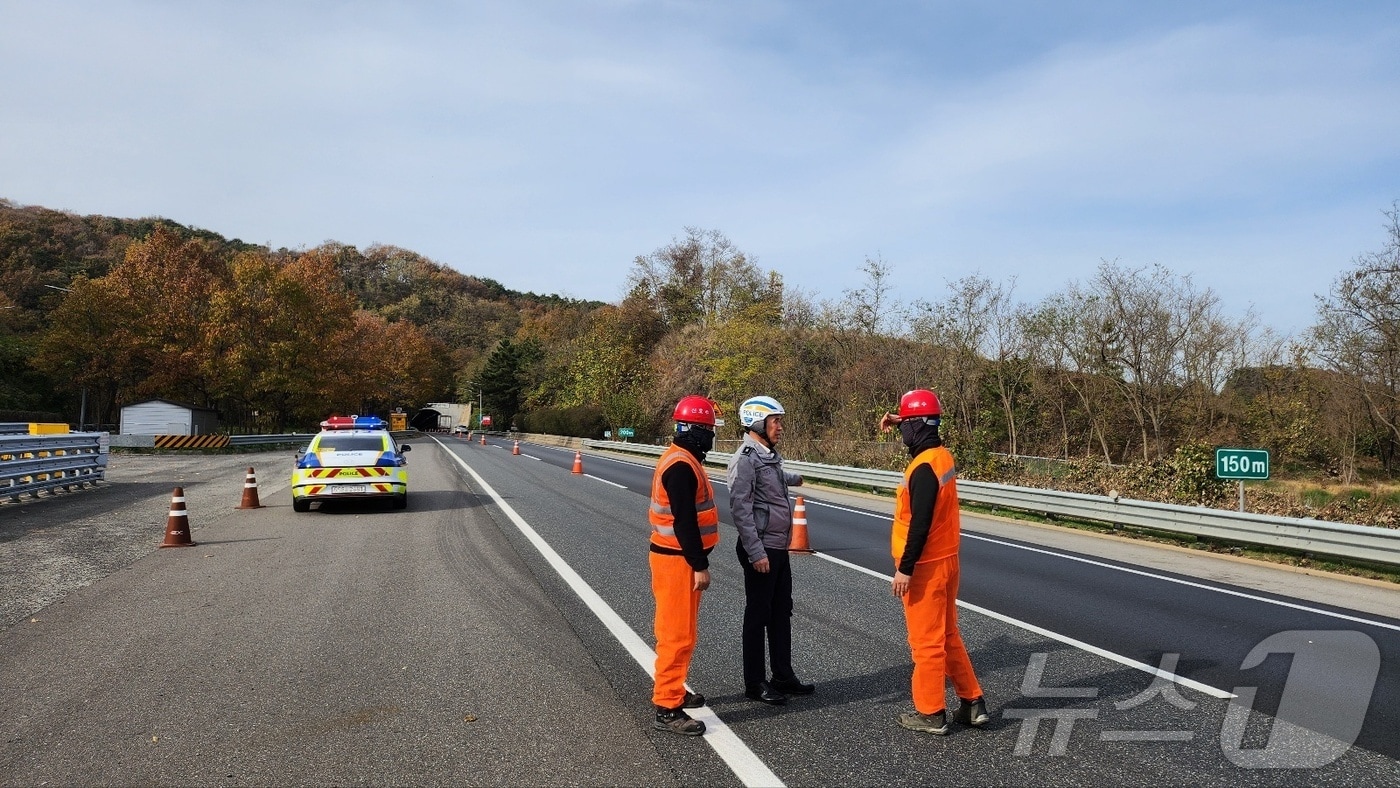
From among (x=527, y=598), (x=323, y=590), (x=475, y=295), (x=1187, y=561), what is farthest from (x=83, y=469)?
(x=475, y=295)

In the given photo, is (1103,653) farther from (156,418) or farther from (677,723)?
(156,418)

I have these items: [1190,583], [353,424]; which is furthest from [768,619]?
[353,424]

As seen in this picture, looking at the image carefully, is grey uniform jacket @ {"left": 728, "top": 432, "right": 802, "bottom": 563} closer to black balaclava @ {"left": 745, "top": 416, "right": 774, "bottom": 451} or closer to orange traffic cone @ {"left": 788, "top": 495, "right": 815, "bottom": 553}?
black balaclava @ {"left": 745, "top": 416, "right": 774, "bottom": 451}

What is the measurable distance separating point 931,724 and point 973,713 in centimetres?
28

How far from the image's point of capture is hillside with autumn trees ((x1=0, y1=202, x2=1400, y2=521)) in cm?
2909

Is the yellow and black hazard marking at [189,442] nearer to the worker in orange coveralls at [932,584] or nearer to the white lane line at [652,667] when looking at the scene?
the white lane line at [652,667]

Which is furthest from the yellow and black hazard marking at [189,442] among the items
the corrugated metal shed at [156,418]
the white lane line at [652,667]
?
the white lane line at [652,667]

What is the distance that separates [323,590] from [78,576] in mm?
3001

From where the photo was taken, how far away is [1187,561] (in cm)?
1252

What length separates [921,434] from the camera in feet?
16.5

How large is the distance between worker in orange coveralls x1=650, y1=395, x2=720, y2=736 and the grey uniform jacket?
0.31 metres

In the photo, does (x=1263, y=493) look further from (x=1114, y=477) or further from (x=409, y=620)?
(x=409, y=620)

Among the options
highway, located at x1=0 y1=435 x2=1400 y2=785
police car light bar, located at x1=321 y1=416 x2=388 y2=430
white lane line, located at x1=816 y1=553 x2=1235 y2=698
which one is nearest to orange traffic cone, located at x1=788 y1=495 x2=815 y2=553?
highway, located at x1=0 y1=435 x2=1400 y2=785

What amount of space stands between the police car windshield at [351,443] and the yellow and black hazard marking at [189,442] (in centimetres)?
2847
